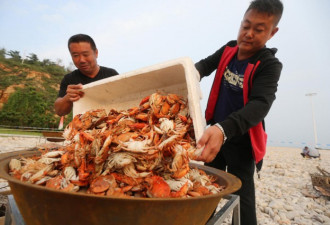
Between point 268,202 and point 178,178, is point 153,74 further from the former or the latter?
point 268,202

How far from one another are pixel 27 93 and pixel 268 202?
3497cm

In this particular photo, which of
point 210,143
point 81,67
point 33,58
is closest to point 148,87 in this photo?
point 210,143

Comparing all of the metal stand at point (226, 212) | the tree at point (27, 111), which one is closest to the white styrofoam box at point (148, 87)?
the metal stand at point (226, 212)

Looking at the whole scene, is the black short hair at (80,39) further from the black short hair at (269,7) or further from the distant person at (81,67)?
the black short hair at (269,7)

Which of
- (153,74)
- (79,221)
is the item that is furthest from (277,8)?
(79,221)

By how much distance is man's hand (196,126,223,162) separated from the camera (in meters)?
1.61

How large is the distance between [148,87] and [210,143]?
1.02 m

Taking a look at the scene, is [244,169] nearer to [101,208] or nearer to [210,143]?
[210,143]

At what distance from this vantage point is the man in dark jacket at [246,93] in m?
1.84

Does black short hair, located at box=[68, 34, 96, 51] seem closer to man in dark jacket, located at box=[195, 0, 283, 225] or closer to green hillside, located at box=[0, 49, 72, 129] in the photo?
man in dark jacket, located at box=[195, 0, 283, 225]

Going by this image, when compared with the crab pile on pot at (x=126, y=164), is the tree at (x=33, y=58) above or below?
above

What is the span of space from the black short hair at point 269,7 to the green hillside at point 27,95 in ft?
102

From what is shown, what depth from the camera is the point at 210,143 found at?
1.63 meters

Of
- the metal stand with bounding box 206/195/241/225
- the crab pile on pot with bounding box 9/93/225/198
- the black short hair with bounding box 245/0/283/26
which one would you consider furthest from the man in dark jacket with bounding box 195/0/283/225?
the metal stand with bounding box 206/195/241/225
